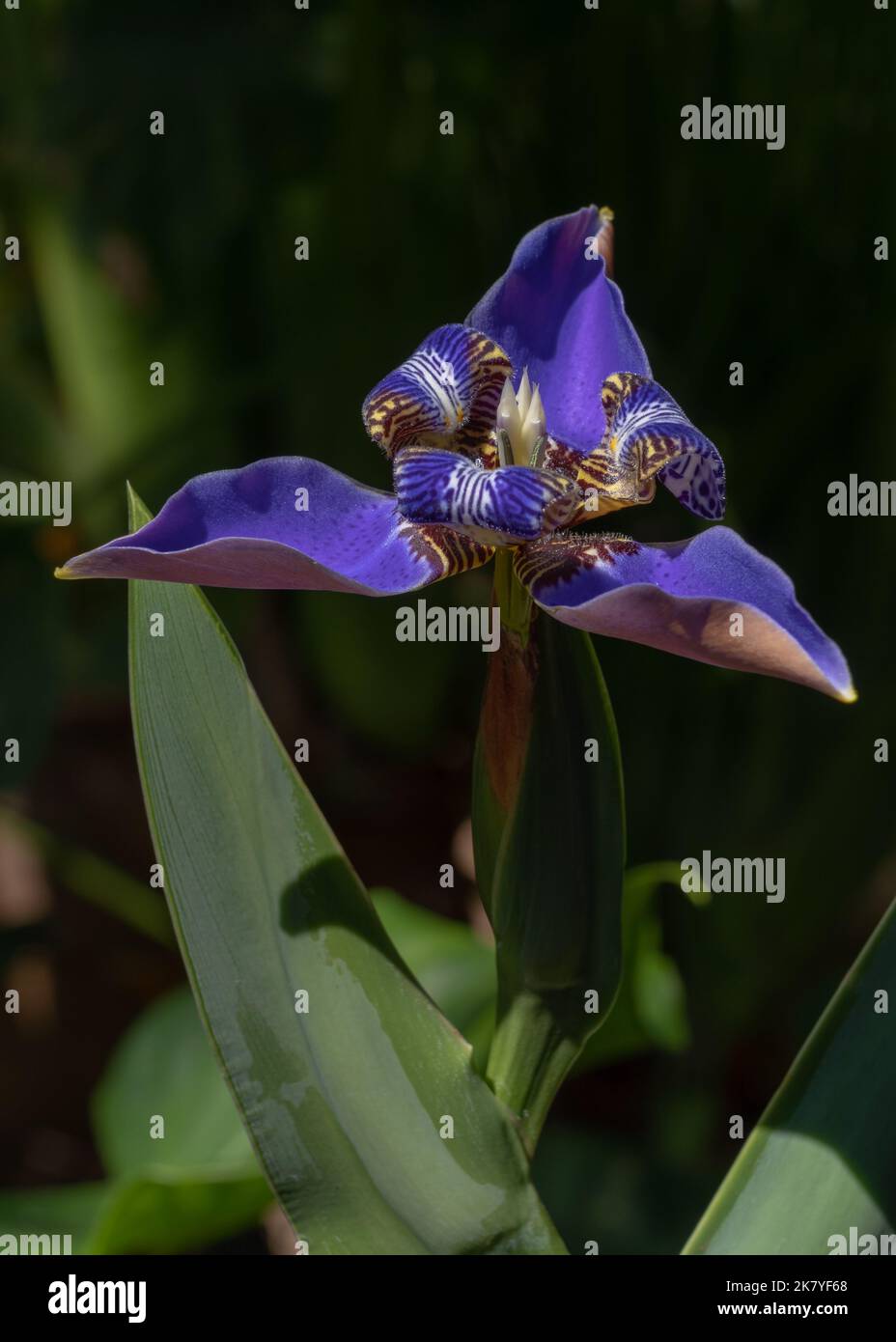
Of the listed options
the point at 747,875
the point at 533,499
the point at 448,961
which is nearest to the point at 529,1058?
the point at 533,499

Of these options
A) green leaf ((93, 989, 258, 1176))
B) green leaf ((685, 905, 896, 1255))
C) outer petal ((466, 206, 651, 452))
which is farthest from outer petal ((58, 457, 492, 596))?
green leaf ((93, 989, 258, 1176))

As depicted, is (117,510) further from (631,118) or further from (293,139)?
(631,118)

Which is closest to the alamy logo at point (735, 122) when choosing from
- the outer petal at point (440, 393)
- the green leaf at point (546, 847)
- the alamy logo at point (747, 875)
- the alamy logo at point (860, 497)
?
the alamy logo at point (860, 497)

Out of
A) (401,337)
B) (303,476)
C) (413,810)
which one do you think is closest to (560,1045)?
(303,476)

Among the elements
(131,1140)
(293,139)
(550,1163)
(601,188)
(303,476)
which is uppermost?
(293,139)

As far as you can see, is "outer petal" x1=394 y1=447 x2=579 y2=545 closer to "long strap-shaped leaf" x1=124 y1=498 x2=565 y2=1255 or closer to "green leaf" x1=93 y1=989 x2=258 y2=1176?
"long strap-shaped leaf" x1=124 y1=498 x2=565 y2=1255
